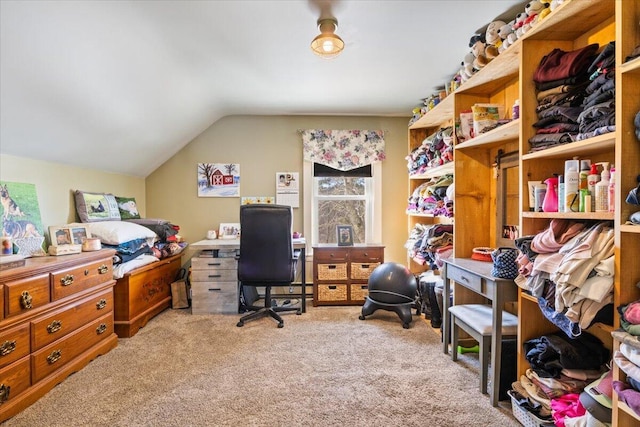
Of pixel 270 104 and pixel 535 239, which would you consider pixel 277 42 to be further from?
pixel 535 239

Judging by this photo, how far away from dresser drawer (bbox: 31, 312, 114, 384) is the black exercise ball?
2.32 meters

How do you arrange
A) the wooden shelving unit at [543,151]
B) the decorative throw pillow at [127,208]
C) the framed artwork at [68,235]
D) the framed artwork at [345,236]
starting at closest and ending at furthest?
the wooden shelving unit at [543,151]
the framed artwork at [68,235]
the decorative throw pillow at [127,208]
the framed artwork at [345,236]

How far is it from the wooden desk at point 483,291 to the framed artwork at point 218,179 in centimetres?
274

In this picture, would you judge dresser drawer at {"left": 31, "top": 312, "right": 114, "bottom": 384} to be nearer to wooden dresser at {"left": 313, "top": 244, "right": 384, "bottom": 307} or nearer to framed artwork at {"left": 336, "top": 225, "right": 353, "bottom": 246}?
wooden dresser at {"left": 313, "top": 244, "right": 384, "bottom": 307}

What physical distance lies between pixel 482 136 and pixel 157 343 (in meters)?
2.99

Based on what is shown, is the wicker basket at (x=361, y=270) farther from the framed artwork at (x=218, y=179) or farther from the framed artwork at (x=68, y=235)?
the framed artwork at (x=68, y=235)

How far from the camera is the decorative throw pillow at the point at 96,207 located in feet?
9.93

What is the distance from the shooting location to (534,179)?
72.0 inches

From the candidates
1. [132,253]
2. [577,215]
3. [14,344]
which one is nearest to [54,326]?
[14,344]

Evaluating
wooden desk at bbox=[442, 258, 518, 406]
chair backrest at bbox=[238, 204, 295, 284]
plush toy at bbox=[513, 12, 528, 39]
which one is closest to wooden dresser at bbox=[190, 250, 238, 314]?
chair backrest at bbox=[238, 204, 295, 284]

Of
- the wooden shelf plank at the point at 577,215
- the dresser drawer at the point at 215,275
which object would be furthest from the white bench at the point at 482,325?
the dresser drawer at the point at 215,275

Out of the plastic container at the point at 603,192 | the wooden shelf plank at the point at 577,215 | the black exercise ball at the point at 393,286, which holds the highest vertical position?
the plastic container at the point at 603,192

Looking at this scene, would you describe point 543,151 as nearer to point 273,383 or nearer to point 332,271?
point 273,383

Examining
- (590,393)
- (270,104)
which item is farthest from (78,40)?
(590,393)
